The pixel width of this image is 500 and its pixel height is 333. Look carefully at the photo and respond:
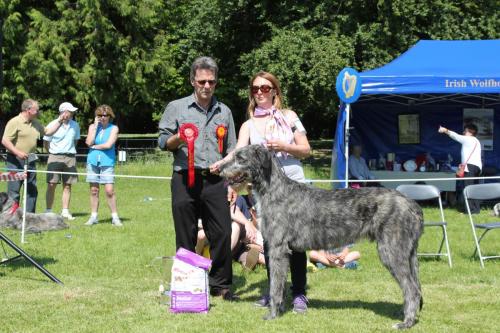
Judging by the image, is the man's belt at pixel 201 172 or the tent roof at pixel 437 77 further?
the tent roof at pixel 437 77

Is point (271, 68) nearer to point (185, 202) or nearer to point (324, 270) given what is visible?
point (324, 270)

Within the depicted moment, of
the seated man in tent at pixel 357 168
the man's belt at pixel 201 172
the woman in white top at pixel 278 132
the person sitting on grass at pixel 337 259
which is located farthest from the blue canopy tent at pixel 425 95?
the man's belt at pixel 201 172

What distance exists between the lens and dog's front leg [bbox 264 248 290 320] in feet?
16.5

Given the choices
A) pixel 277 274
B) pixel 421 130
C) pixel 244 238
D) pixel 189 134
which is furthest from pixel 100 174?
pixel 421 130

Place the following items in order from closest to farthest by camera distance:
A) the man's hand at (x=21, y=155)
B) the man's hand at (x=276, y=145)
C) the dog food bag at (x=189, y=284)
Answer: the man's hand at (x=276, y=145), the dog food bag at (x=189, y=284), the man's hand at (x=21, y=155)

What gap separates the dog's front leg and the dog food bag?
575mm

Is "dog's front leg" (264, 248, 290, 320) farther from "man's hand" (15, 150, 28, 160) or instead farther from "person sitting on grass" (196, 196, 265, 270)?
"man's hand" (15, 150, 28, 160)

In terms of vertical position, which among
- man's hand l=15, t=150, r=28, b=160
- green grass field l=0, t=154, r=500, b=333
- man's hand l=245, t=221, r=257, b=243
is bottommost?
green grass field l=0, t=154, r=500, b=333

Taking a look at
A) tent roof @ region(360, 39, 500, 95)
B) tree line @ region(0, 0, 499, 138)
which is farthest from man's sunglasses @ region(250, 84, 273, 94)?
tree line @ region(0, 0, 499, 138)

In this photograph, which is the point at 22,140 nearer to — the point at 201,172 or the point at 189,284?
the point at 201,172

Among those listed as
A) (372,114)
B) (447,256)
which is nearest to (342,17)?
(372,114)

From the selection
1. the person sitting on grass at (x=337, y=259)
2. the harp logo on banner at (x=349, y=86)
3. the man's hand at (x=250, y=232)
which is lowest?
the person sitting on grass at (x=337, y=259)

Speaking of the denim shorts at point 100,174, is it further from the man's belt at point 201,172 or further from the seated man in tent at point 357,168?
the seated man in tent at point 357,168

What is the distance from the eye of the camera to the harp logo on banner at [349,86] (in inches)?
446
